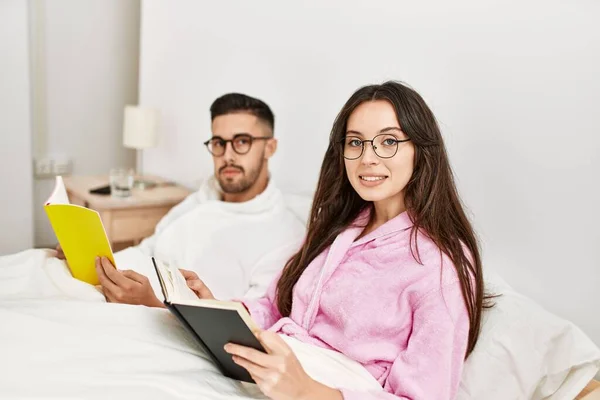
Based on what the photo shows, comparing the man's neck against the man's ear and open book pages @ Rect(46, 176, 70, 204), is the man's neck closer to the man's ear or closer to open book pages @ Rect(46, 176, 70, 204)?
the man's ear

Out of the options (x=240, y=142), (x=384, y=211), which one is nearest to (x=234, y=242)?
(x=240, y=142)

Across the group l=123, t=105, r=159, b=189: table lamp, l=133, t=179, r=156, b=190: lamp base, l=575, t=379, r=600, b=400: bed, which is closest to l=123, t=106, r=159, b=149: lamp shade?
l=123, t=105, r=159, b=189: table lamp

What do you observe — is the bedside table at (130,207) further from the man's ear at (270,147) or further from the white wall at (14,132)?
the man's ear at (270,147)

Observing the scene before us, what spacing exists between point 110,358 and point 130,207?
150 centimetres

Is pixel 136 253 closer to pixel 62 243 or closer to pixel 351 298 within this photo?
pixel 62 243

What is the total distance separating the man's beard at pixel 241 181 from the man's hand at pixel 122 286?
0.68m

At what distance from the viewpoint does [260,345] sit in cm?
93

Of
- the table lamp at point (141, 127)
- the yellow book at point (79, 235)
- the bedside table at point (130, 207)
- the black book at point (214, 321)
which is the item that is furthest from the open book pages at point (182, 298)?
the table lamp at point (141, 127)

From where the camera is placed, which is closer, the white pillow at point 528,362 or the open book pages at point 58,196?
the white pillow at point 528,362

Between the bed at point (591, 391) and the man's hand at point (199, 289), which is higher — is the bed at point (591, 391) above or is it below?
below

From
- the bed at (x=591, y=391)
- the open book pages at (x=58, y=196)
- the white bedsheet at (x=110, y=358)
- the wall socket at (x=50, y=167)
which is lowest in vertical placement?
the wall socket at (x=50, y=167)

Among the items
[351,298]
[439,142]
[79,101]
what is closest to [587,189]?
[439,142]

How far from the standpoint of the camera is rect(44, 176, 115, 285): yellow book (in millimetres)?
1285

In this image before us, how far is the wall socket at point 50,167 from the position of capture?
327 centimetres
